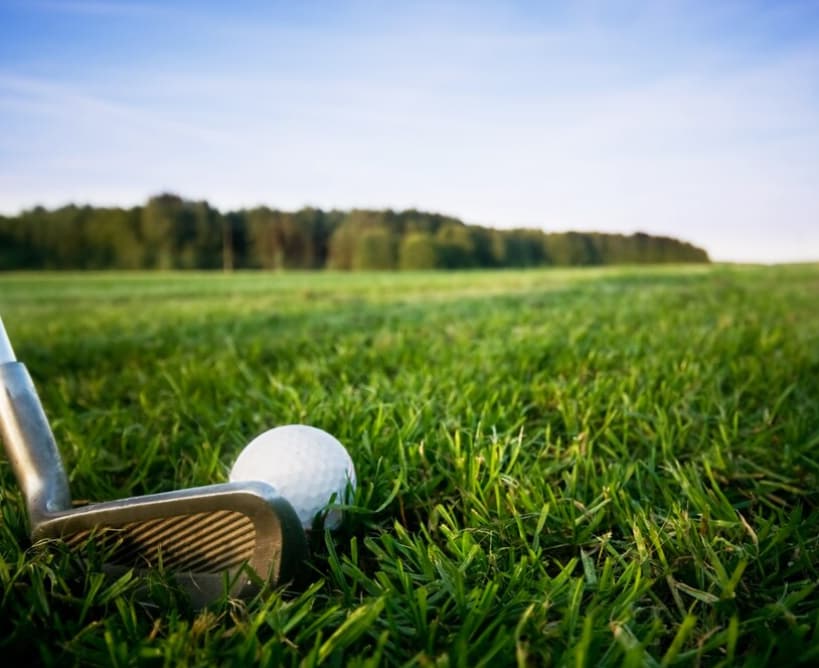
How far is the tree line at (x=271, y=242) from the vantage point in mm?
28484

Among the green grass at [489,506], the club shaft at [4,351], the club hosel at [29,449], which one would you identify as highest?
the club shaft at [4,351]

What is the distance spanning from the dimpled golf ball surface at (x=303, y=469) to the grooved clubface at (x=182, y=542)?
0.86ft

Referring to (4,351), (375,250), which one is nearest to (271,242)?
(375,250)

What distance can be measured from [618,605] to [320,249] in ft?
134

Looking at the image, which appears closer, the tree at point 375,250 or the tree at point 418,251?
the tree at point 418,251

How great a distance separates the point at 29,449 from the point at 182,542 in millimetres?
441

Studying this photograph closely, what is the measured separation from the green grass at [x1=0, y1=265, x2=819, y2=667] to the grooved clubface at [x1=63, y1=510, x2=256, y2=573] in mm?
55

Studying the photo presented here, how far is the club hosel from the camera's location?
1.27 metres

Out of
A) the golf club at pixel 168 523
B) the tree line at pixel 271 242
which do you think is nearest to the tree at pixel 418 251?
the tree line at pixel 271 242

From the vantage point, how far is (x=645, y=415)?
6.70 ft

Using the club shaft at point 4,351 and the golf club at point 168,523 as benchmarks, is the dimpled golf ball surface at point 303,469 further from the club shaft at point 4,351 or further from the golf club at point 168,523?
the club shaft at point 4,351

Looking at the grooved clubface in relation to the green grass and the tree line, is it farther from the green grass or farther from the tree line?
the tree line

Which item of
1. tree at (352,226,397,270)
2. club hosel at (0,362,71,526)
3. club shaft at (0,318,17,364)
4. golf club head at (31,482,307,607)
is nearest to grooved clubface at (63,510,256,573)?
golf club head at (31,482,307,607)

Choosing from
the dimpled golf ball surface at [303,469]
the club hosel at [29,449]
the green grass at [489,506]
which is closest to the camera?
the green grass at [489,506]
